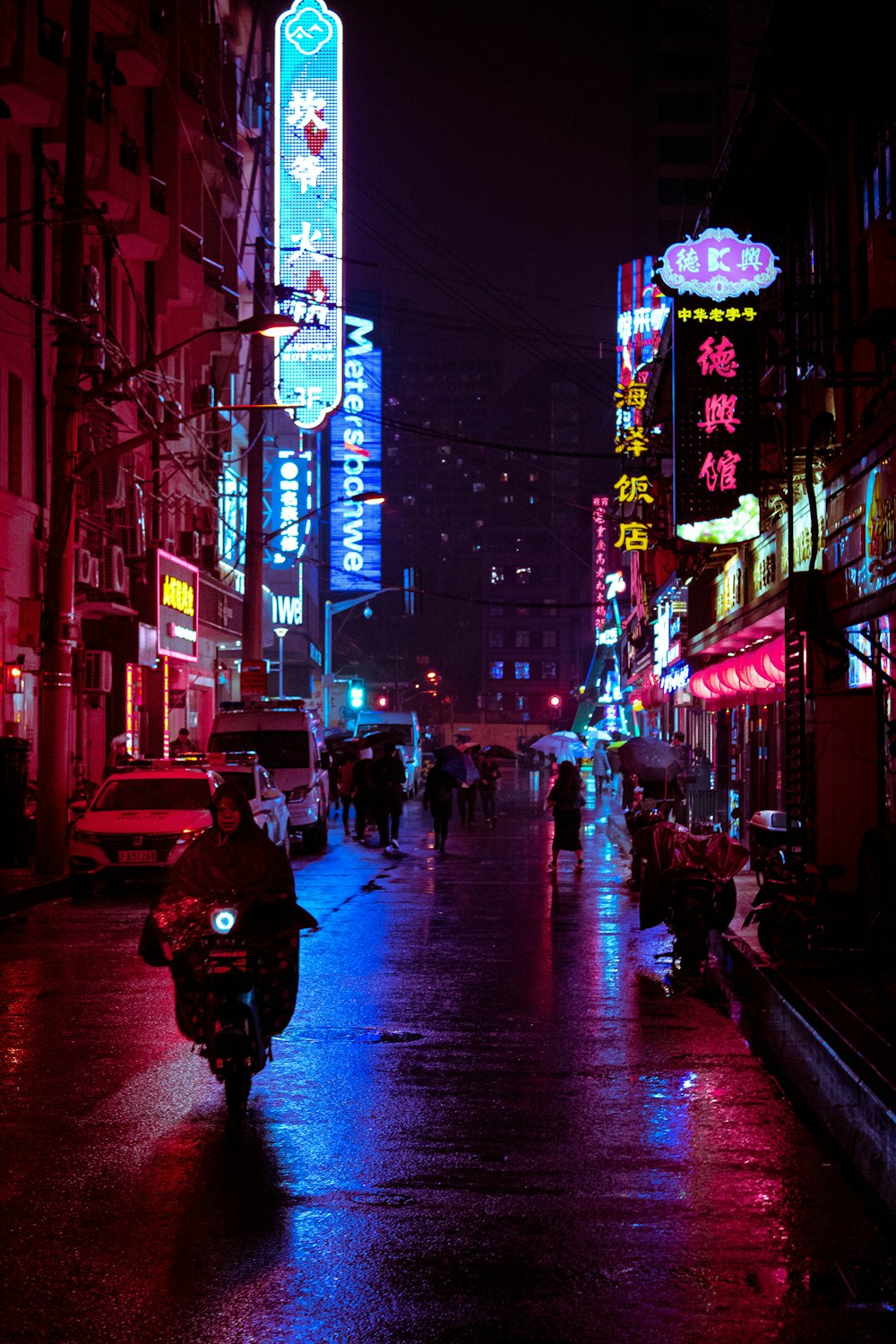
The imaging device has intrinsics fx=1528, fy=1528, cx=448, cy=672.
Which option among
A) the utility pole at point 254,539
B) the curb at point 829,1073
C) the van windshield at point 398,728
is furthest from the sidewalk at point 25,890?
the van windshield at point 398,728

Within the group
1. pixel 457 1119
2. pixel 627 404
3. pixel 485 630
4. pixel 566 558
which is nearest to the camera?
pixel 457 1119

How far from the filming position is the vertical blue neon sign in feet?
142

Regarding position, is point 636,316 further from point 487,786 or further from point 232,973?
point 232,973

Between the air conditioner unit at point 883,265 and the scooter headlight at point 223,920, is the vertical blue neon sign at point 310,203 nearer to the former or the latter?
the air conditioner unit at point 883,265

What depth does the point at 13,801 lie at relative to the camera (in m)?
22.5

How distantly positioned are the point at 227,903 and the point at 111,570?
24.9 m

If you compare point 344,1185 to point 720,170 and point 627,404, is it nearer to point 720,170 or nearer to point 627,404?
point 720,170

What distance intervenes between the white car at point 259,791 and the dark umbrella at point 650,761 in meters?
5.15

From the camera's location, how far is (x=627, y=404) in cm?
4359

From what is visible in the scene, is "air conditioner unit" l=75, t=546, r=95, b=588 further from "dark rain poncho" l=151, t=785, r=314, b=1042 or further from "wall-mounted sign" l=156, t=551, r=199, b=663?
"dark rain poncho" l=151, t=785, r=314, b=1042

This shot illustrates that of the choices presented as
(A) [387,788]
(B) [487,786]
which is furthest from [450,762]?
(B) [487,786]

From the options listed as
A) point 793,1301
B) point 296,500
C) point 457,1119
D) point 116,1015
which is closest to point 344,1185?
point 457,1119

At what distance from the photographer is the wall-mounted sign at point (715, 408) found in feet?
61.1

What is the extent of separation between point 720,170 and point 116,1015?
54.7 ft
